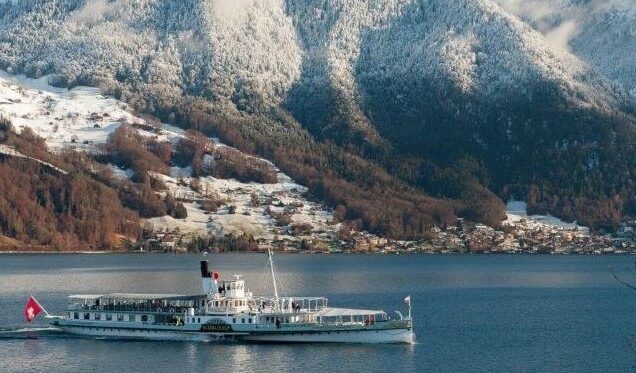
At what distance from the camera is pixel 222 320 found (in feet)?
509

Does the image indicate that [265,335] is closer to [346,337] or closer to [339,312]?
[339,312]

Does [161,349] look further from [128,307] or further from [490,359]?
[490,359]

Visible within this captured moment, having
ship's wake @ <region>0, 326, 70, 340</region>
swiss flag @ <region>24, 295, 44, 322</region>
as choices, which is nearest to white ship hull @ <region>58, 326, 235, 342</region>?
ship's wake @ <region>0, 326, 70, 340</region>

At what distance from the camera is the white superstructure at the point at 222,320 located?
497ft

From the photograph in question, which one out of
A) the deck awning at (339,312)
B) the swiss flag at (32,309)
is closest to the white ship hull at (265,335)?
the deck awning at (339,312)

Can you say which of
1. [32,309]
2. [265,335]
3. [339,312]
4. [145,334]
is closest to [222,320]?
[265,335]

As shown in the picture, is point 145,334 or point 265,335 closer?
point 265,335

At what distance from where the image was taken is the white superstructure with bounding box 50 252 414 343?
152 meters

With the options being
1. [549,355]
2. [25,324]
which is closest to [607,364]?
[549,355]

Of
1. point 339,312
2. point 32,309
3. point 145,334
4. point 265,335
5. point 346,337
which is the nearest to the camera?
point 346,337

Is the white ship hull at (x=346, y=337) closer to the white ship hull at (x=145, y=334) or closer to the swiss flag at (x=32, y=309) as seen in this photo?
the white ship hull at (x=145, y=334)

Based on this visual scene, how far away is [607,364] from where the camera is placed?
13788cm

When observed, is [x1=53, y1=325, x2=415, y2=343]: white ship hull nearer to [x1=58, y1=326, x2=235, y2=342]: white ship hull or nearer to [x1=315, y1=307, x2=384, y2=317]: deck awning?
[x1=58, y1=326, x2=235, y2=342]: white ship hull

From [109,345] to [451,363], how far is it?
44560 millimetres
